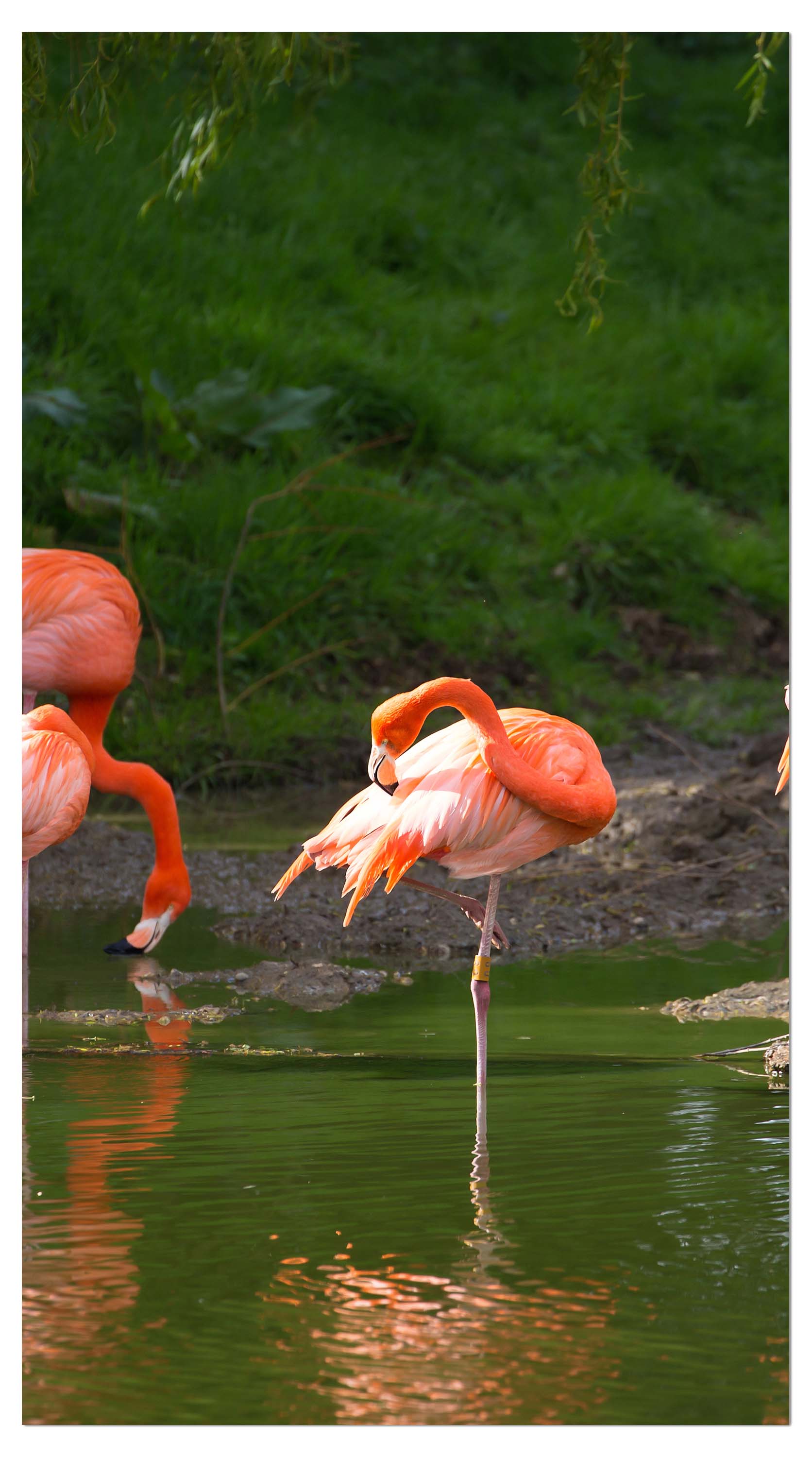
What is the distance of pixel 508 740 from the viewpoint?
350cm

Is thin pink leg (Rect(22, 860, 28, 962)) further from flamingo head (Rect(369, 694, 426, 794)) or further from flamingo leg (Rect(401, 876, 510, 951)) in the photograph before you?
flamingo head (Rect(369, 694, 426, 794))

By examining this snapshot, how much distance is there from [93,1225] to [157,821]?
7.44 feet

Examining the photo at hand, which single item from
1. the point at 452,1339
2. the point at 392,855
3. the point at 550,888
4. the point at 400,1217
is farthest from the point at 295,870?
the point at 550,888

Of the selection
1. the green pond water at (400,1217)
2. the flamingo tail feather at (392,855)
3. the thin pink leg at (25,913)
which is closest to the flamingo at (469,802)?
the flamingo tail feather at (392,855)

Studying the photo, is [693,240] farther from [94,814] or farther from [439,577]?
[94,814]

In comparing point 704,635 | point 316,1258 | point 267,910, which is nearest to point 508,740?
point 316,1258

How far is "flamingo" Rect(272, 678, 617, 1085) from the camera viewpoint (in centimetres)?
333

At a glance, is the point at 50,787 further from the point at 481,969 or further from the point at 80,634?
the point at 80,634

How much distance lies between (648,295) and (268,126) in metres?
2.91

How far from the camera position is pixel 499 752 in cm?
338

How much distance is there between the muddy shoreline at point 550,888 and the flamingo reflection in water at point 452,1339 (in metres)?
2.31

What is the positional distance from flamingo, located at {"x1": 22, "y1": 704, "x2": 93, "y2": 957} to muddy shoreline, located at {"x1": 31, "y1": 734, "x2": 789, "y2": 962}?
84cm

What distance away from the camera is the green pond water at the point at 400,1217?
6.78ft

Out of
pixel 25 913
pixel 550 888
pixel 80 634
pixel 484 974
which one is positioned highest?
pixel 80 634
